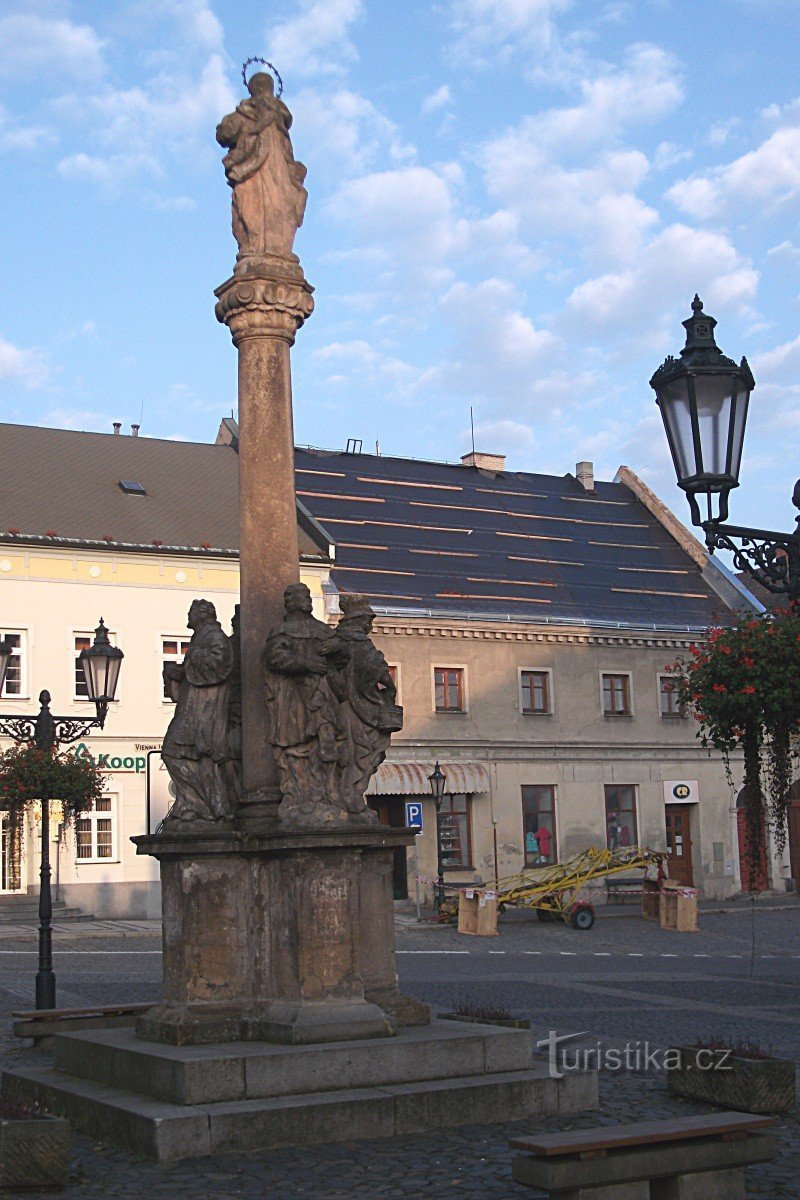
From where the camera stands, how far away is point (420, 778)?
37000 mm

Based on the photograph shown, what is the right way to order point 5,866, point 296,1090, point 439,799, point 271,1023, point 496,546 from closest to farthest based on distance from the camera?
point 296,1090 < point 271,1023 < point 5,866 < point 439,799 < point 496,546

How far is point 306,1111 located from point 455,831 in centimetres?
2982

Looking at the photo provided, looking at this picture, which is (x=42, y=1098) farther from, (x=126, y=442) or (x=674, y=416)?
(x=126, y=442)

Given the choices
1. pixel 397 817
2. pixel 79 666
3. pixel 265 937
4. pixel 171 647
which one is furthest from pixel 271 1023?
pixel 397 817

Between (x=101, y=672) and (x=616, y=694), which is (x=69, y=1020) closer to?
(x=101, y=672)

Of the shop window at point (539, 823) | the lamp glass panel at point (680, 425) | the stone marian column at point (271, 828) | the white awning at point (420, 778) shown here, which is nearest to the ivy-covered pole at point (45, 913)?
the stone marian column at point (271, 828)

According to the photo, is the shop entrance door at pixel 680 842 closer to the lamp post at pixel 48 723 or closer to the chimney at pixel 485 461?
the chimney at pixel 485 461

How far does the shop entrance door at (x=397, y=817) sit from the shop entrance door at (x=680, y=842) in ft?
26.7

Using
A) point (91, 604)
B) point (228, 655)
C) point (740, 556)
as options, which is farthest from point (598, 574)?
point (740, 556)

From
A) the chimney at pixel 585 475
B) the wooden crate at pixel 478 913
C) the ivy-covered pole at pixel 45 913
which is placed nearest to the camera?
the ivy-covered pole at pixel 45 913

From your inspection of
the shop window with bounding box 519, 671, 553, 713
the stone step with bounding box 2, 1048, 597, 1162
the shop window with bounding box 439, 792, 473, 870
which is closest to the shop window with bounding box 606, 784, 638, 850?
the shop window with bounding box 519, 671, 553, 713

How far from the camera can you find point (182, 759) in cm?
1028

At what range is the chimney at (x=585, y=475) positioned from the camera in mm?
48250

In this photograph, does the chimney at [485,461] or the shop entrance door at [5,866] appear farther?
the chimney at [485,461]
